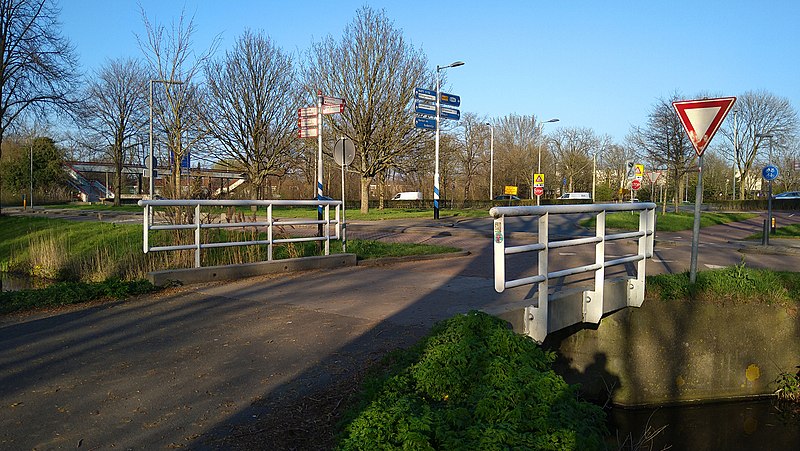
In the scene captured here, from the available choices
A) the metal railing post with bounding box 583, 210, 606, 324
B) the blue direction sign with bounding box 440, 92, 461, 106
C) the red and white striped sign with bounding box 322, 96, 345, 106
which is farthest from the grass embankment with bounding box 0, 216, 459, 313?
the blue direction sign with bounding box 440, 92, 461, 106

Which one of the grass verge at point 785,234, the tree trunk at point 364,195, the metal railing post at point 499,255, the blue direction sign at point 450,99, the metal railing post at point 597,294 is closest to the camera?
the metal railing post at point 499,255

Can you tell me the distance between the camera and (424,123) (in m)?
33.6

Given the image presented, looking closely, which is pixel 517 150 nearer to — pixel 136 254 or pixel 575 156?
pixel 575 156

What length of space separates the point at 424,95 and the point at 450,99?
2.40m

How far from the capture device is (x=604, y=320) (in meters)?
8.12

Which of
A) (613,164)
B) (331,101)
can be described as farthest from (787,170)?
(331,101)

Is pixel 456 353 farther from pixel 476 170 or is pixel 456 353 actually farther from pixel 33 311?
pixel 476 170

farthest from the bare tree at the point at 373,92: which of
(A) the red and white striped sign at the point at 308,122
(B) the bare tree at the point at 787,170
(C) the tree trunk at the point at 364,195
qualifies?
(B) the bare tree at the point at 787,170

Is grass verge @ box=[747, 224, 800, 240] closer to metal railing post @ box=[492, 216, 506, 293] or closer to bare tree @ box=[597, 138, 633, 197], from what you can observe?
metal railing post @ box=[492, 216, 506, 293]

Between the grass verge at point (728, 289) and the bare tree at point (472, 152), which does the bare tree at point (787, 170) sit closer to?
the bare tree at point (472, 152)

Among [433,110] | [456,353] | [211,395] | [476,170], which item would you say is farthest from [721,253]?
[476,170]

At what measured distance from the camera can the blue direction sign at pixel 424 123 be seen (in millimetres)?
33250

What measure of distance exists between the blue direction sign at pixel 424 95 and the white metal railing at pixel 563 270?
25550 millimetres

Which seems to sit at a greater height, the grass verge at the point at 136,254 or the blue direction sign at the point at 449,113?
the blue direction sign at the point at 449,113
